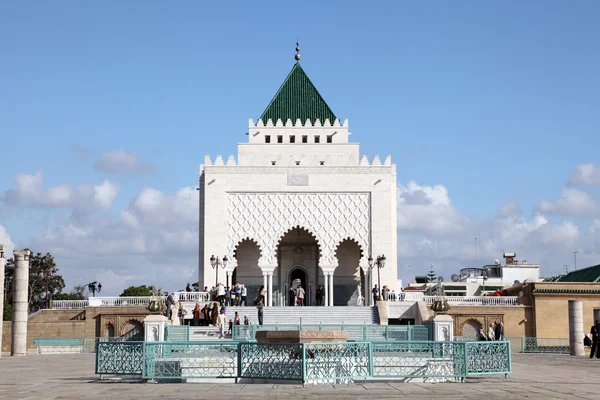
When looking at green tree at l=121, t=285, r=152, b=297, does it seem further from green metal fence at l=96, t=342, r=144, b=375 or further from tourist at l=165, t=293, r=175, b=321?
green metal fence at l=96, t=342, r=144, b=375

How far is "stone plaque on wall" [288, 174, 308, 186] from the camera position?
2865 centimetres

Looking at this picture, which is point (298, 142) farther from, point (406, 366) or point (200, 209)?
point (406, 366)

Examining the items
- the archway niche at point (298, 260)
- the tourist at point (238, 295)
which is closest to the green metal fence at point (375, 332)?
the tourist at point (238, 295)

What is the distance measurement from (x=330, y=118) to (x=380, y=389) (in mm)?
22777

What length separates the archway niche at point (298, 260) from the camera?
2989 centimetres

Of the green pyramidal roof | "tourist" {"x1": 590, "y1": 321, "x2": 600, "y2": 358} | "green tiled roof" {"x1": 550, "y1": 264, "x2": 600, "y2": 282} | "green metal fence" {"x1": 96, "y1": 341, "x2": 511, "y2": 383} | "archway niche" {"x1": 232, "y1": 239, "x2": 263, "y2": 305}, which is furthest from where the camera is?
the green pyramidal roof

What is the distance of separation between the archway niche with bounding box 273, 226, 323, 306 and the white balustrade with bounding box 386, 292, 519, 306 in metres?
5.31

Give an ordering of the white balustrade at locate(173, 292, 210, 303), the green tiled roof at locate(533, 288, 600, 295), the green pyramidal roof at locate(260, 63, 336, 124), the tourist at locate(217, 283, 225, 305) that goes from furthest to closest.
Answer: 1. the green pyramidal roof at locate(260, 63, 336, 124)
2. the white balustrade at locate(173, 292, 210, 303)
3. the green tiled roof at locate(533, 288, 600, 295)
4. the tourist at locate(217, 283, 225, 305)

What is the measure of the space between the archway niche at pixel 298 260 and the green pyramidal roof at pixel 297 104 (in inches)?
163

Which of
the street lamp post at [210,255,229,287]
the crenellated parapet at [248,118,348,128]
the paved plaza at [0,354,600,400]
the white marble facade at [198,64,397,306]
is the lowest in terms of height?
the paved plaza at [0,354,600,400]

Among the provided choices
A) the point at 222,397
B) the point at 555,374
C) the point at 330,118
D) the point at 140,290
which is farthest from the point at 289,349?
the point at 140,290

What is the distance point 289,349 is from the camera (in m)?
9.92

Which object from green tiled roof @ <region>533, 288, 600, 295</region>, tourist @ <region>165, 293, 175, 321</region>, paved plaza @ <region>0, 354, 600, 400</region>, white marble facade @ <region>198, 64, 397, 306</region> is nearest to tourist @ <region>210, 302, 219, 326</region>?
tourist @ <region>165, 293, 175, 321</region>

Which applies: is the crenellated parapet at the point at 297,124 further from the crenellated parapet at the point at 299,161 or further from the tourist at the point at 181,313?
the tourist at the point at 181,313
